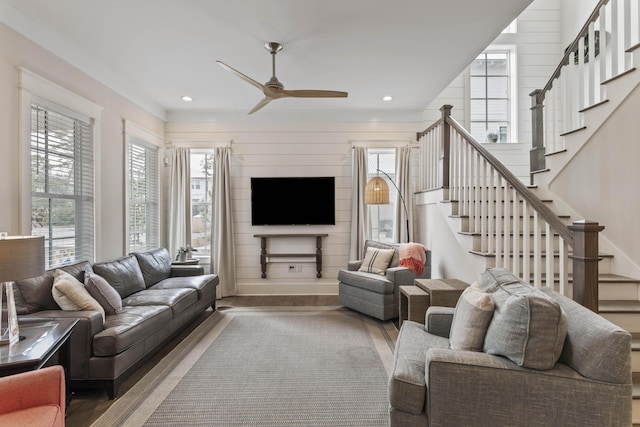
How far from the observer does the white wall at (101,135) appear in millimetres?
2666

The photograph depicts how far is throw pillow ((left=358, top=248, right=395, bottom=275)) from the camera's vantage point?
4.49 m

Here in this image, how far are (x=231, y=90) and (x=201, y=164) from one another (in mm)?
1598

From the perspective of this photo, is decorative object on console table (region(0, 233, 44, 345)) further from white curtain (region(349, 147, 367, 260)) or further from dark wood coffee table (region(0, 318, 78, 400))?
white curtain (region(349, 147, 367, 260))

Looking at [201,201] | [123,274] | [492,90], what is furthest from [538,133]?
[123,274]

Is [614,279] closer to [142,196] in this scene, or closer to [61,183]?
[61,183]

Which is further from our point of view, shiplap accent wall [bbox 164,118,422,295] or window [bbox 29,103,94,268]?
shiplap accent wall [bbox 164,118,422,295]

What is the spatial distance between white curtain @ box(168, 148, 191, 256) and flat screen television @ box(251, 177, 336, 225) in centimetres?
105

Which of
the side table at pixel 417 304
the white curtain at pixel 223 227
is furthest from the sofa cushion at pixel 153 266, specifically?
the side table at pixel 417 304

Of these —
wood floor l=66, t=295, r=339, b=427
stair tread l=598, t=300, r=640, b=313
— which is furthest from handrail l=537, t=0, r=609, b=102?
wood floor l=66, t=295, r=339, b=427

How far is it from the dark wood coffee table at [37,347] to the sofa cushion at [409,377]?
6.00 feet

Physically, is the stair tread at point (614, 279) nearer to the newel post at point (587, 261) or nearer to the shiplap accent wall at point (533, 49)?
the newel post at point (587, 261)

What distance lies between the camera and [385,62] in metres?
3.71

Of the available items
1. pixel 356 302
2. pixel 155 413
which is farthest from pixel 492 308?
pixel 356 302

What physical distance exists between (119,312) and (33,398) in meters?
1.49
